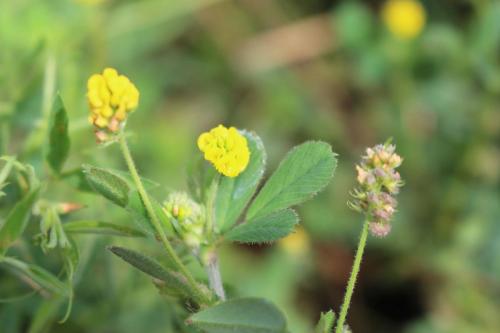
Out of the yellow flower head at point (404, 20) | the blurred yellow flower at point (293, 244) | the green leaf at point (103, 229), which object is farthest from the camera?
the yellow flower head at point (404, 20)

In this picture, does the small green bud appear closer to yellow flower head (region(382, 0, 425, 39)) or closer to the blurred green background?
the blurred green background

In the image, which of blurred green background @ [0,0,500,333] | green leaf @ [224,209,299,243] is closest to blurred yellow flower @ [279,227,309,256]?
blurred green background @ [0,0,500,333]

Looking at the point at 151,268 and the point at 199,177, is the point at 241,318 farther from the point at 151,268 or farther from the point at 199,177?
the point at 199,177

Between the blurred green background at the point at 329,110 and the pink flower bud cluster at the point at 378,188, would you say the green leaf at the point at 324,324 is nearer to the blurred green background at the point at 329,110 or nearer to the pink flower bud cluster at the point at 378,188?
the pink flower bud cluster at the point at 378,188

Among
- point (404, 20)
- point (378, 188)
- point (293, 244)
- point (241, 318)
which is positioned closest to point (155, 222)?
point (241, 318)

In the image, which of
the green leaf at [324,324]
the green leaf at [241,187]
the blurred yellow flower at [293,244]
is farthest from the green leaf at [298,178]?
the blurred yellow flower at [293,244]
